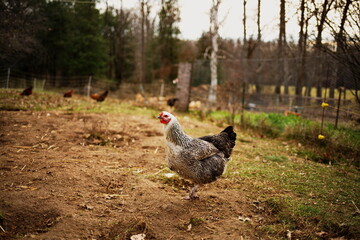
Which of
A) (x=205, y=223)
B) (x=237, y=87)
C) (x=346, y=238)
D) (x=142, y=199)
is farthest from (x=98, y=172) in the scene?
(x=237, y=87)

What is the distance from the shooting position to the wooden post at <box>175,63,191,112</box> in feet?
42.8

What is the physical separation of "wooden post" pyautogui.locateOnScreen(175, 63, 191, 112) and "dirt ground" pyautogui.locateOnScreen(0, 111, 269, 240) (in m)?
7.49

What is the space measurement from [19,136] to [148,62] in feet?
77.3

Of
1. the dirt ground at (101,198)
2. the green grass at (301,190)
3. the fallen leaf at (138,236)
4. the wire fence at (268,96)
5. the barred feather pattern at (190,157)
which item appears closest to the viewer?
the fallen leaf at (138,236)

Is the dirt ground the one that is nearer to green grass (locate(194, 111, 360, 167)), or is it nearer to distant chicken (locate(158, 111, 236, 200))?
distant chicken (locate(158, 111, 236, 200))

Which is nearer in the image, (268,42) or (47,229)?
(47,229)

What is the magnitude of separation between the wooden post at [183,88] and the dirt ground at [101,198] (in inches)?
295

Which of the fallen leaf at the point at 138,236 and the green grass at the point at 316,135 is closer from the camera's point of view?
the fallen leaf at the point at 138,236

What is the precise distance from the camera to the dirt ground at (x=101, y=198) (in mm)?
2879

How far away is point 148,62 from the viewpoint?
28.2m

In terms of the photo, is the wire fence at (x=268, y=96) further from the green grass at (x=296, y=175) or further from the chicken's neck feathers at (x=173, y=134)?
the chicken's neck feathers at (x=173, y=134)

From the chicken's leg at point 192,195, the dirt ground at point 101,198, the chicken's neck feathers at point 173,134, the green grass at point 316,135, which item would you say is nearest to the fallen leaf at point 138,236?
the dirt ground at point 101,198

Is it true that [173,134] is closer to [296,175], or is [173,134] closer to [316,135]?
[296,175]

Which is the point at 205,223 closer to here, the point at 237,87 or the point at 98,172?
the point at 98,172
